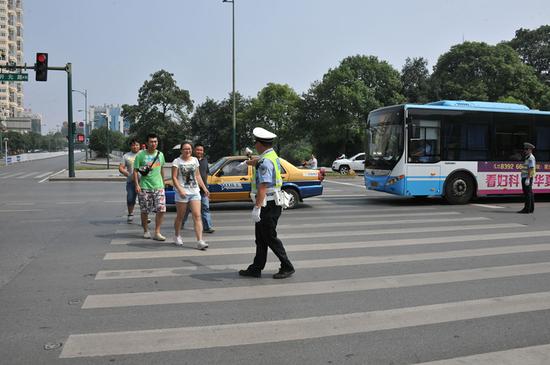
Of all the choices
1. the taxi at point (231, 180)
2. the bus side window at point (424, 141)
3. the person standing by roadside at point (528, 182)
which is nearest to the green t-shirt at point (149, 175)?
the taxi at point (231, 180)

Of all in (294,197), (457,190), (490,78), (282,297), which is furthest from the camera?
(490,78)

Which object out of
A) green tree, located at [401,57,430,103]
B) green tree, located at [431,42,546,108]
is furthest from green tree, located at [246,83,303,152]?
green tree, located at [431,42,546,108]

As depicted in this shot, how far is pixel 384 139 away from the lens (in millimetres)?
14188

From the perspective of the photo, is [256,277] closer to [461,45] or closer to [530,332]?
[530,332]

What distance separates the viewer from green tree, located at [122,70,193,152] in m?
61.3

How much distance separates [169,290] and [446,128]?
424 inches

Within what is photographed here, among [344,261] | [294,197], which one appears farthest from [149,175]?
[294,197]

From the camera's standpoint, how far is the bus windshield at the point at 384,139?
1368 cm

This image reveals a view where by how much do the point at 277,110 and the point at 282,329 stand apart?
171 ft

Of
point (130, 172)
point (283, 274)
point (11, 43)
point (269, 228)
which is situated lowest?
point (283, 274)

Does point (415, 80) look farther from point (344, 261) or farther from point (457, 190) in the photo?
point (344, 261)

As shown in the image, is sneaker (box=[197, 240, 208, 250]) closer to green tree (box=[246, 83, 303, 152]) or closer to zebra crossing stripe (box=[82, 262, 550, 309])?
zebra crossing stripe (box=[82, 262, 550, 309])

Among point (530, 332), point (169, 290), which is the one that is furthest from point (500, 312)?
point (169, 290)

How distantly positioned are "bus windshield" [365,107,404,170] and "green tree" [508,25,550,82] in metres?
55.0
